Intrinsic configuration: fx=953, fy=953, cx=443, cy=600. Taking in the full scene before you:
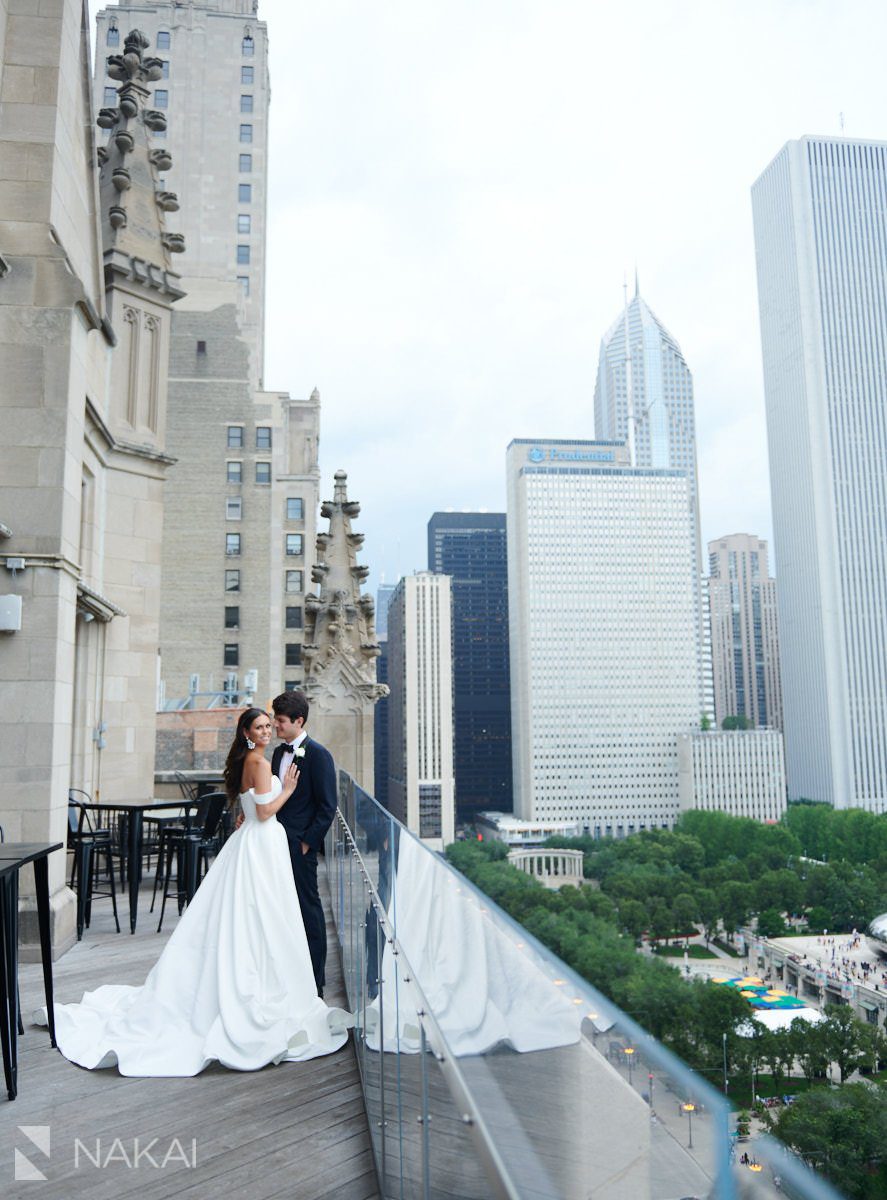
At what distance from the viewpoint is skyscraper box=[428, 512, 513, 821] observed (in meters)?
170

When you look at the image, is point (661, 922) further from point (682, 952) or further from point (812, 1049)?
point (812, 1049)

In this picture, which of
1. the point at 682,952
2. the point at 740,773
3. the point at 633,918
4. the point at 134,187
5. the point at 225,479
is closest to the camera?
the point at 134,187

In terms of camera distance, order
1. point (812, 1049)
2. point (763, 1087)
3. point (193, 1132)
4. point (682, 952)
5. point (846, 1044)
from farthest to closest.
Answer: point (682, 952) < point (763, 1087) < point (846, 1044) < point (812, 1049) < point (193, 1132)

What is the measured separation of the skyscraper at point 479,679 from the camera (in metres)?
170

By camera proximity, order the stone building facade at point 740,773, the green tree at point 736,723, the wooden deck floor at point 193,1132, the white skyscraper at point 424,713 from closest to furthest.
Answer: the wooden deck floor at point 193,1132
the stone building facade at point 740,773
the white skyscraper at point 424,713
the green tree at point 736,723

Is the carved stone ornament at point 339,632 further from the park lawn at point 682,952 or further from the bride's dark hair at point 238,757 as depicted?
the park lawn at point 682,952

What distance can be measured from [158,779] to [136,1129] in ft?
40.3

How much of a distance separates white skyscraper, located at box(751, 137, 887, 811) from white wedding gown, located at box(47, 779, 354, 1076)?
13734 cm

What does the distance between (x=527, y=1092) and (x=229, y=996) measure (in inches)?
134

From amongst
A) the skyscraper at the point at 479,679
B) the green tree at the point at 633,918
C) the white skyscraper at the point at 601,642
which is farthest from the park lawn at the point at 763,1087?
the skyscraper at the point at 479,679

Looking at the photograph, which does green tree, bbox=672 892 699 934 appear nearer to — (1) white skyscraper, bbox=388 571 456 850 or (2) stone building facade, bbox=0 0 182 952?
(1) white skyscraper, bbox=388 571 456 850

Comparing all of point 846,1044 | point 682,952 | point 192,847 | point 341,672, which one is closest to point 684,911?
point 682,952

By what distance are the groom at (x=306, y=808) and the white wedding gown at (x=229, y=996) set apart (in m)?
0.46

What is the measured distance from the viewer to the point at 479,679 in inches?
7151
